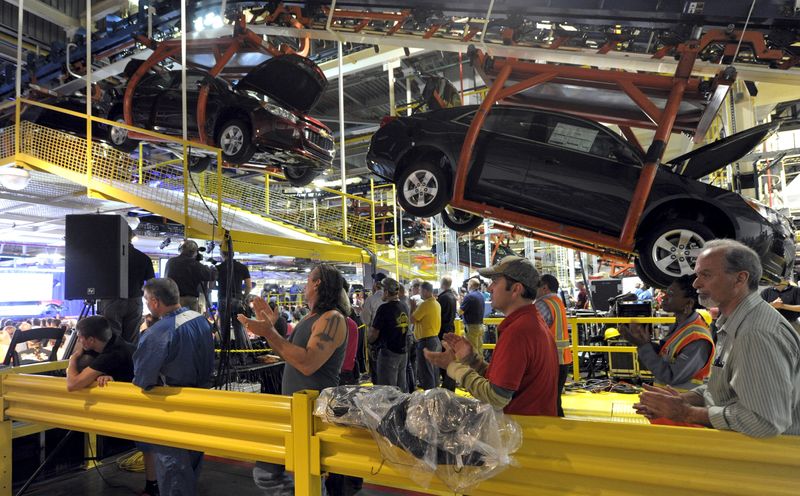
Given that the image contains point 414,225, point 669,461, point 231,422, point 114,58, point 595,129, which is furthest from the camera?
point 414,225

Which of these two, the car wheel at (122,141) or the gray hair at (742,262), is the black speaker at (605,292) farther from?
the gray hair at (742,262)

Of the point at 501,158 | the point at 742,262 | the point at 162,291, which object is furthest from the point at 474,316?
the point at 742,262

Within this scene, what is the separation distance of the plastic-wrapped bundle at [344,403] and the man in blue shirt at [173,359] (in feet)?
3.61

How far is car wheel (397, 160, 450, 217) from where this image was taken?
5254 millimetres

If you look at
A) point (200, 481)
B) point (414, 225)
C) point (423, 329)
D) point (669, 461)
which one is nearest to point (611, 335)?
point (423, 329)

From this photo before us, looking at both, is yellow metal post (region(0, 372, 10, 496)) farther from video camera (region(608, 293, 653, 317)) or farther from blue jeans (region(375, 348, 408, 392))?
video camera (region(608, 293, 653, 317))

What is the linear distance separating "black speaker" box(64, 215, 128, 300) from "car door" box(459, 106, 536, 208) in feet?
10.5

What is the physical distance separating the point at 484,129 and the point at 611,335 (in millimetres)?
4120

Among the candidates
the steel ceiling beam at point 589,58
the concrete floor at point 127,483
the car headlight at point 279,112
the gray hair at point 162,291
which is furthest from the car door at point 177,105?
the gray hair at point 162,291

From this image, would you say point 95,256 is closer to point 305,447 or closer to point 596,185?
point 305,447

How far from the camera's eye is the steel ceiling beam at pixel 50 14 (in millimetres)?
10742

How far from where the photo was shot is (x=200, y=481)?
431cm

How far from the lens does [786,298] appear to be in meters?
6.49

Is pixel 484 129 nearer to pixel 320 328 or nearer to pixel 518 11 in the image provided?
→ pixel 518 11
